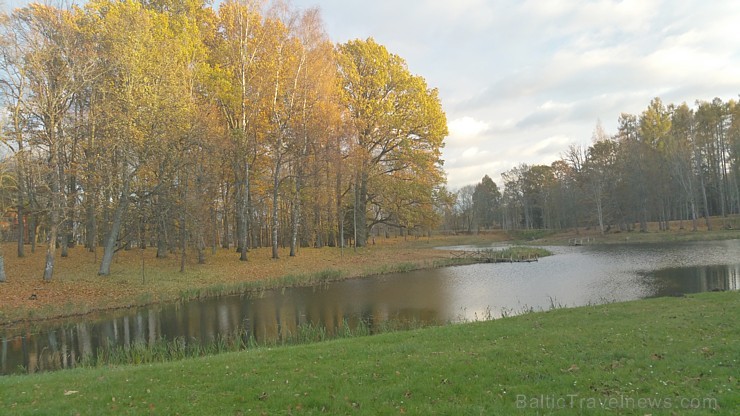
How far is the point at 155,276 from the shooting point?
23.8 meters

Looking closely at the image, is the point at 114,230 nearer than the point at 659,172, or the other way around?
the point at 114,230

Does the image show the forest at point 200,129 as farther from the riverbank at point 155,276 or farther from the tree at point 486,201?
the tree at point 486,201

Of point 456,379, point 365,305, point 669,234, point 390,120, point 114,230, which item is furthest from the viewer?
point 669,234

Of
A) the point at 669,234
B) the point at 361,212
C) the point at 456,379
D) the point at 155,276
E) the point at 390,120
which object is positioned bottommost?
the point at 669,234

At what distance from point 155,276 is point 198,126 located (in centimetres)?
875

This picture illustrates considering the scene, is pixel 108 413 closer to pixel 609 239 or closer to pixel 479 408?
pixel 479 408

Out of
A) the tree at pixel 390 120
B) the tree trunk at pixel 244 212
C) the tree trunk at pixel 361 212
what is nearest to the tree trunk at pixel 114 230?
the tree trunk at pixel 244 212

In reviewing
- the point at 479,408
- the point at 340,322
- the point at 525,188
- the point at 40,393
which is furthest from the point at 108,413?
the point at 525,188

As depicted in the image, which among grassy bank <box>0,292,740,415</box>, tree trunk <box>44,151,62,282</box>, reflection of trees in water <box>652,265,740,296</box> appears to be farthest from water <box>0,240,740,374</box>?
grassy bank <box>0,292,740,415</box>

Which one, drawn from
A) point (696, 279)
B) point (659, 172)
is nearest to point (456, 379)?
point (696, 279)

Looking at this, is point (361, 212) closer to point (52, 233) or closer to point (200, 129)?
point (200, 129)

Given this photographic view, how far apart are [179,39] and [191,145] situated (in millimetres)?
6857

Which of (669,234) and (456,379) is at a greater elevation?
(456,379)

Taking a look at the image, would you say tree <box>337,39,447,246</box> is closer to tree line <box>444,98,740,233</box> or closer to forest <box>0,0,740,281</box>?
forest <box>0,0,740,281</box>
